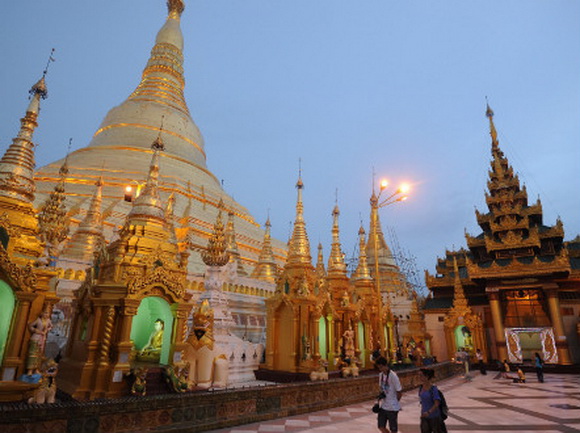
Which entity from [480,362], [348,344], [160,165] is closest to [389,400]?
[348,344]

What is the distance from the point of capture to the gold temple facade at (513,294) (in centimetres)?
2017

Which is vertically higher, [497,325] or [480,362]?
[497,325]

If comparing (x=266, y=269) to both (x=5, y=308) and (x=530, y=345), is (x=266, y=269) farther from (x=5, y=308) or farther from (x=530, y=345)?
(x=530, y=345)

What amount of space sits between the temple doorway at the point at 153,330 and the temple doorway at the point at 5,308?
2705 mm

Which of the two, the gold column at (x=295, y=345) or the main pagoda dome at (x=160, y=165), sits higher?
the main pagoda dome at (x=160, y=165)

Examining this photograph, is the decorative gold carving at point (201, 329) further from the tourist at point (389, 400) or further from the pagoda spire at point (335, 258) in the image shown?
the pagoda spire at point (335, 258)

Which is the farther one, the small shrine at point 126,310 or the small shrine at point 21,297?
the small shrine at point 126,310

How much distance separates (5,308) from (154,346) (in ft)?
11.8

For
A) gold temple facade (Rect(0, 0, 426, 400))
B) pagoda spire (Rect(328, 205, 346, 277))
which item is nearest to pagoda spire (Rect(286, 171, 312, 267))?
gold temple facade (Rect(0, 0, 426, 400))

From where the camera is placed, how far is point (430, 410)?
4473mm

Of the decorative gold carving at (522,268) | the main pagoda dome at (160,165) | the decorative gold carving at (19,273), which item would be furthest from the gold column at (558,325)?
the decorative gold carving at (19,273)

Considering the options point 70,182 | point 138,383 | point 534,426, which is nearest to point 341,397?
point 534,426

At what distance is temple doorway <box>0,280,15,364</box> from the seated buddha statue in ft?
10.9

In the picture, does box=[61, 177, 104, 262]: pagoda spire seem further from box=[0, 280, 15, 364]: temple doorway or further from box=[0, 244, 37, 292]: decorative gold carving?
box=[0, 244, 37, 292]: decorative gold carving
